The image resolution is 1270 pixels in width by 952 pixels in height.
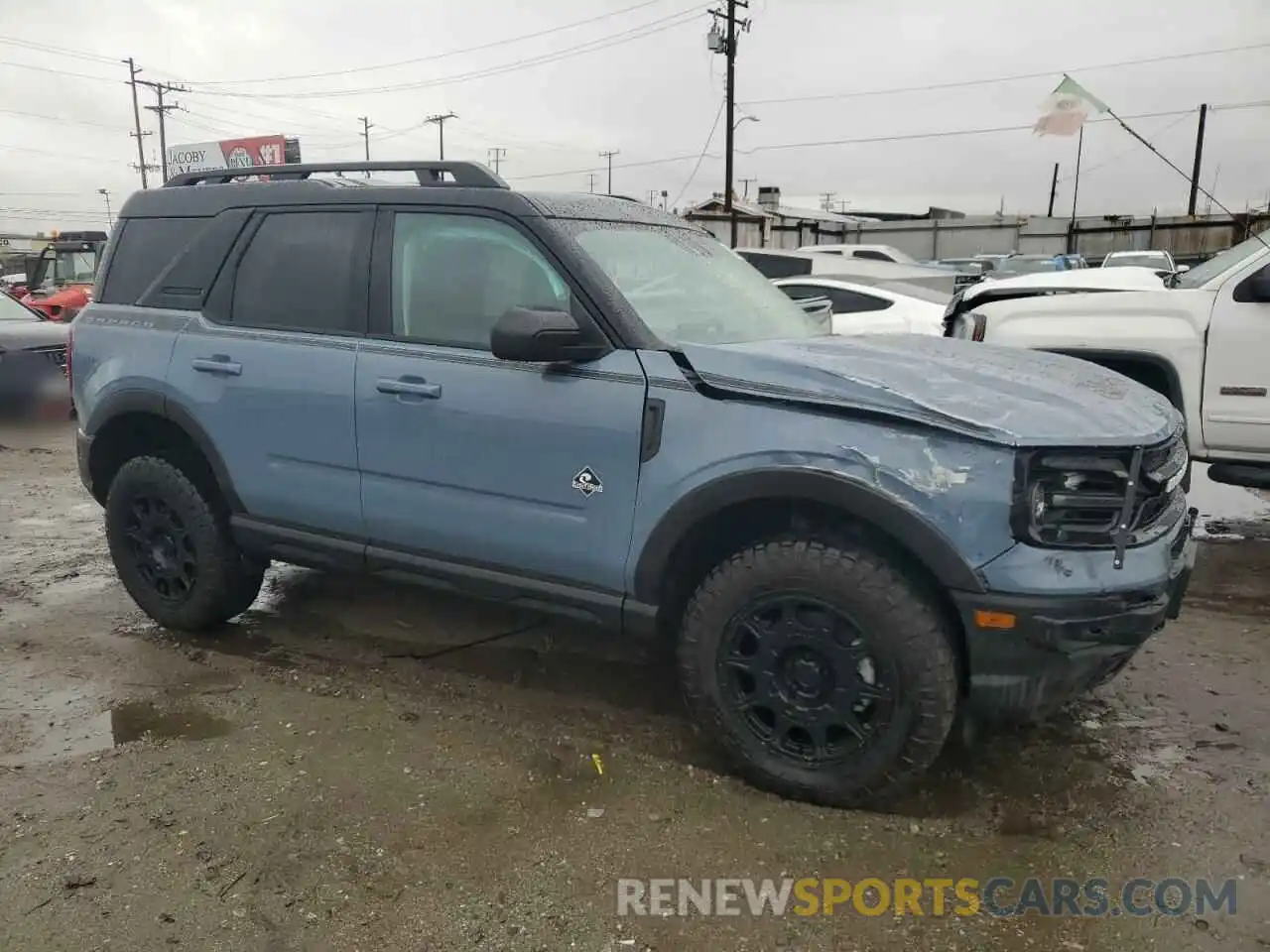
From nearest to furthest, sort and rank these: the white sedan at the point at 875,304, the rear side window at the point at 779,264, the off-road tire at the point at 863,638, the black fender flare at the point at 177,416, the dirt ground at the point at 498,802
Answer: the dirt ground at the point at 498,802 < the off-road tire at the point at 863,638 < the black fender flare at the point at 177,416 < the white sedan at the point at 875,304 < the rear side window at the point at 779,264

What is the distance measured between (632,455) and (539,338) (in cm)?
47

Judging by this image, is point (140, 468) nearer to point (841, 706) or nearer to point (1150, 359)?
point (841, 706)

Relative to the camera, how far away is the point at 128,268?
14.0 ft

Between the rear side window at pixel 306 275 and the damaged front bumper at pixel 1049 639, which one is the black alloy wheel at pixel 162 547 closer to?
the rear side window at pixel 306 275

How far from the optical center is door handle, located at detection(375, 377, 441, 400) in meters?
3.34

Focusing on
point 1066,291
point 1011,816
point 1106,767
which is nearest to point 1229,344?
point 1066,291

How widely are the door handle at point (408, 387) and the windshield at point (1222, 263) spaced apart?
4491 mm

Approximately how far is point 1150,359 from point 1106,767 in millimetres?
2965

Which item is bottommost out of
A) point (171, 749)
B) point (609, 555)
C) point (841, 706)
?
point (171, 749)

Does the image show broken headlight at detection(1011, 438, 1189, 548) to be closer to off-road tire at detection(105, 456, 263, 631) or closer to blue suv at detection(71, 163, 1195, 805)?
blue suv at detection(71, 163, 1195, 805)

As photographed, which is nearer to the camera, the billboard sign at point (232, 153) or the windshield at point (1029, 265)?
the windshield at point (1029, 265)

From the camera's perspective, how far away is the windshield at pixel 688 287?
324 centimetres

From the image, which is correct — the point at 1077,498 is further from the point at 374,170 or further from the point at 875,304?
the point at 875,304

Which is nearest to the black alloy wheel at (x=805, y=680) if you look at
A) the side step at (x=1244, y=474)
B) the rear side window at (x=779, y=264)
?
the side step at (x=1244, y=474)
